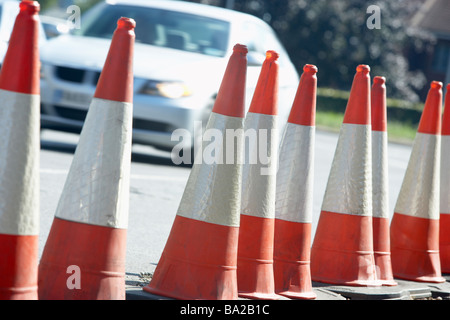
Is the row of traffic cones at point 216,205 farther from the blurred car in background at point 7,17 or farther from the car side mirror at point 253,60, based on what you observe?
the blurred car in background at point 7,17

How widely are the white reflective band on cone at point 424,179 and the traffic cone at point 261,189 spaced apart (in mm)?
1595

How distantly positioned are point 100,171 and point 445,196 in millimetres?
3085

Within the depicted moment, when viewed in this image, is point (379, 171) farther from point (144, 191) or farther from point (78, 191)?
point (144, 191)

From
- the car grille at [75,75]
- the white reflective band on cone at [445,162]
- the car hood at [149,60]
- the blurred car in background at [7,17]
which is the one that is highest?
the blurred car in background at [7,17]

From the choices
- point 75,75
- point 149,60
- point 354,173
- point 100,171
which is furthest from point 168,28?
point 100,171

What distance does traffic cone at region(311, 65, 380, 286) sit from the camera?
466cm

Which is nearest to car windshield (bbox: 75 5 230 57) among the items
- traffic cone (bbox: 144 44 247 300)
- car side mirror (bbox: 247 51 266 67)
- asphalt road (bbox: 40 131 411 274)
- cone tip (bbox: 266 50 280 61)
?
car side mirror (bbox: 247 51 266 67)

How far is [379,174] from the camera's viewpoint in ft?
16.4

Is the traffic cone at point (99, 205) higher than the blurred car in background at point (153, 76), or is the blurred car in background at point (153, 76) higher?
the blurred car in background at point (153, 76)

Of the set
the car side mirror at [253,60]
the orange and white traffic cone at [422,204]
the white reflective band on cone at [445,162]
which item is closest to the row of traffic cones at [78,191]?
the orange and white traffic cone at [422,204]

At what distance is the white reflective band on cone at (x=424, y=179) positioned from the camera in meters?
5.31

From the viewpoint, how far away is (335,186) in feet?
15.5

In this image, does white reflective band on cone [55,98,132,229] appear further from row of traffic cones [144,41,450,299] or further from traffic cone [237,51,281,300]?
traffic cone [237,51,281,300]

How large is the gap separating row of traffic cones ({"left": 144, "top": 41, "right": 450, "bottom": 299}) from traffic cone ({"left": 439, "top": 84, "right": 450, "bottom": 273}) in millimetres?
296
